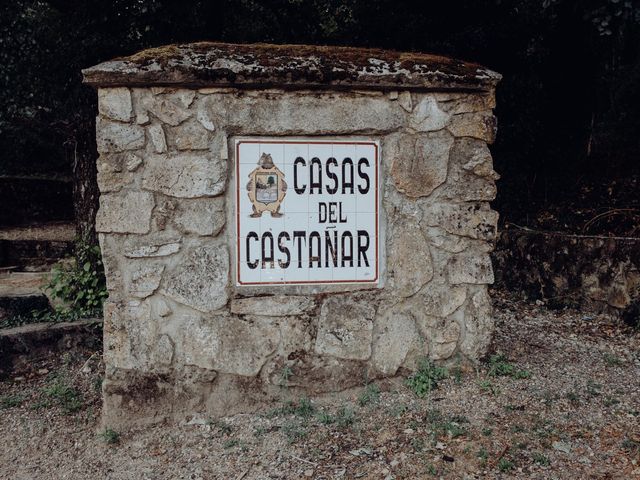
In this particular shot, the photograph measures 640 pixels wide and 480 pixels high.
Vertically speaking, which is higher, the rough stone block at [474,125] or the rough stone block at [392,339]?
the rough stone block at [474,125]

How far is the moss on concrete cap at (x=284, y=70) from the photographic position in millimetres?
2820

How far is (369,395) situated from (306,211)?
1.04 metres

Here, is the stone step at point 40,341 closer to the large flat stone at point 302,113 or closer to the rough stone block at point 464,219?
the large flat stone at point 302,113

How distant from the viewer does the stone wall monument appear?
290cm

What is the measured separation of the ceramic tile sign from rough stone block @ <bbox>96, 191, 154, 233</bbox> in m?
0.48

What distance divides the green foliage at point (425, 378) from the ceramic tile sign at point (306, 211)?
1.82ft

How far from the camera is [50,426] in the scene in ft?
10.4

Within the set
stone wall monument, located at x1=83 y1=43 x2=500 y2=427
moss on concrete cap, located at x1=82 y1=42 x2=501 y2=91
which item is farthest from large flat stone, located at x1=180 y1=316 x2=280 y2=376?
moss on concrete cap, located at x1=82 y1=42 x2=501 y2=91

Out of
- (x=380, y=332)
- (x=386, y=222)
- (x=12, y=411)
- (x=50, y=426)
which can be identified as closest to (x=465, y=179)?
(x=386, y=222)

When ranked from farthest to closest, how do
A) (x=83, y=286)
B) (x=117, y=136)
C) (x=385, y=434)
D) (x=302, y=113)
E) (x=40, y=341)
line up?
(x=83, y=286)
(x=40, y=341)
(x=302, y=113)
(x=117, y=136)
(x=385, y=434)

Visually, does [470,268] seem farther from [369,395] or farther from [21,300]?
[21,300]

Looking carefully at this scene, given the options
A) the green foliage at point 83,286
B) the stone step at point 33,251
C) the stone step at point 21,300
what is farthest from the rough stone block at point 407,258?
the stone step at point 33,251

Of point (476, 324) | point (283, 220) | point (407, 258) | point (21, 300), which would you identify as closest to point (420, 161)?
point (407, 258)

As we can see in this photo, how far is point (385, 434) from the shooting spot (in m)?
2.76
